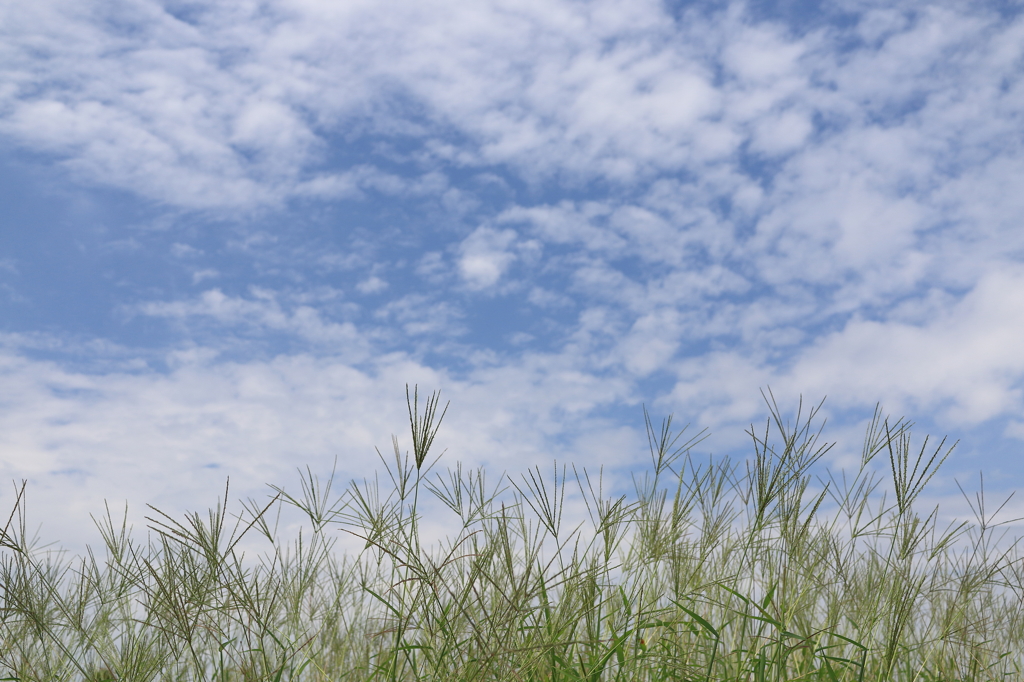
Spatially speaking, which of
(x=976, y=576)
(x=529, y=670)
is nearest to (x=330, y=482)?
(x=529, y=670)

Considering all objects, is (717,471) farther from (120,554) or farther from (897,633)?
(120,554)

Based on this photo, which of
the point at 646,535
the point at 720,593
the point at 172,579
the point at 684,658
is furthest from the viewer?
the point at 720,593

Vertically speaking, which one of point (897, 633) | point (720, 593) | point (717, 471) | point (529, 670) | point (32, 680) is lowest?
point (32, 680)

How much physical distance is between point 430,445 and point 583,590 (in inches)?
29.9

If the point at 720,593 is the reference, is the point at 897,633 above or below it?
below

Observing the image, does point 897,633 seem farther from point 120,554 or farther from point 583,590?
point 120,554

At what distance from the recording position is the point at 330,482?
11.4 feet

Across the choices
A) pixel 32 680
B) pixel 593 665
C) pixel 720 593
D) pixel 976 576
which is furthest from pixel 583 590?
pixel 976 576

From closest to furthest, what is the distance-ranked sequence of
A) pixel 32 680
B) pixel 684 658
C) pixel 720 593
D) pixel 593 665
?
1. pixel 593 665
2. pixel 684 658
3. pixel 32 680
4. pixel 720 593

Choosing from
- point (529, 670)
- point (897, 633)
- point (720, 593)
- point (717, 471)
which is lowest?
point (529, 670)

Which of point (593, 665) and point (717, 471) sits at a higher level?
point (717, 471)

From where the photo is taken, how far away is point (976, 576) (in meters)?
4.02

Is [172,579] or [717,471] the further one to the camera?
[717,471]

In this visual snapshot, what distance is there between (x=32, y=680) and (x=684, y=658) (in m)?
2.69
